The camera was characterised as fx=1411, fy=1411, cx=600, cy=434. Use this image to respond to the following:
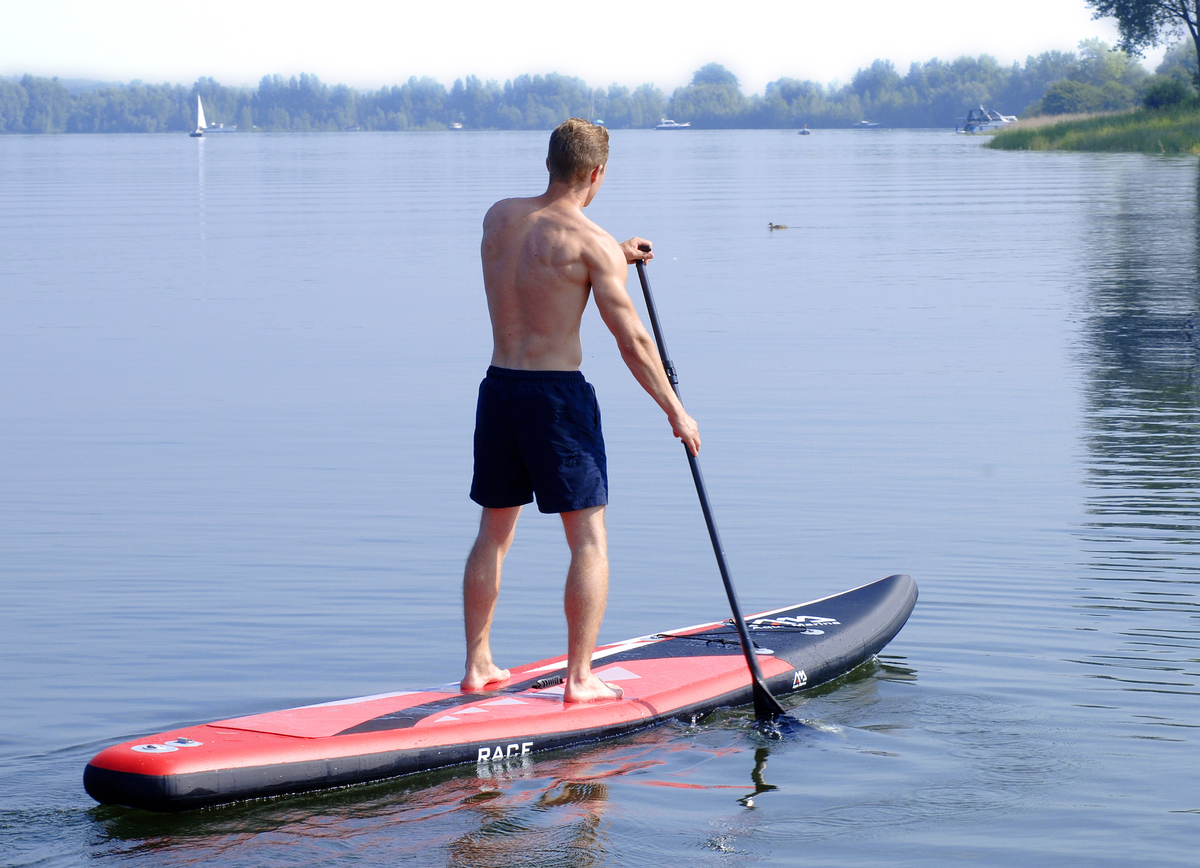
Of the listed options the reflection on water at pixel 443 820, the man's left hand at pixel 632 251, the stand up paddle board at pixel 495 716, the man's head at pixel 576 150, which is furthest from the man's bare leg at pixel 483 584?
the man's head at pixel 576 150

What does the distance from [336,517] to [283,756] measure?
4148mm

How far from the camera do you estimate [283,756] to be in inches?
182

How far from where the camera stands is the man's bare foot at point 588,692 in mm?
5344

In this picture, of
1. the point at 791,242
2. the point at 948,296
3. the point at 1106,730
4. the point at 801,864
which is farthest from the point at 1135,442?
the point at 791,242

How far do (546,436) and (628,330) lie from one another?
0.49 m

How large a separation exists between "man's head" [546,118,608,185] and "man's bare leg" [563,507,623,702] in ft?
4.07

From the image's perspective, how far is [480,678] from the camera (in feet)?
17.9

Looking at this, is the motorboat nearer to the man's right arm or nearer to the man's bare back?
the man's right arm

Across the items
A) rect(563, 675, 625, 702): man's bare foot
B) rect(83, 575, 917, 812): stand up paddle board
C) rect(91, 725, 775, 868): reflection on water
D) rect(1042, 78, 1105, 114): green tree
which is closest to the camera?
rect(91, 725, 775, 868): reflection on water

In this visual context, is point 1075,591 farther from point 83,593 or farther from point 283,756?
point 83,593

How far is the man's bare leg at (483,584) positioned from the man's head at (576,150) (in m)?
1.27

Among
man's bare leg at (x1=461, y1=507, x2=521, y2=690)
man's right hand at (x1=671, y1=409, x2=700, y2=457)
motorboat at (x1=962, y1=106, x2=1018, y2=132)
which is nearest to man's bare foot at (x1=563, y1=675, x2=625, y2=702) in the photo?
man's bare leg at (x1=461, y1=507, x2=521, y2=690)

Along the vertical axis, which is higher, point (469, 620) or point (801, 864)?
point (469, 620)

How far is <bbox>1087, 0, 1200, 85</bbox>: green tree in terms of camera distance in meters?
66.2
